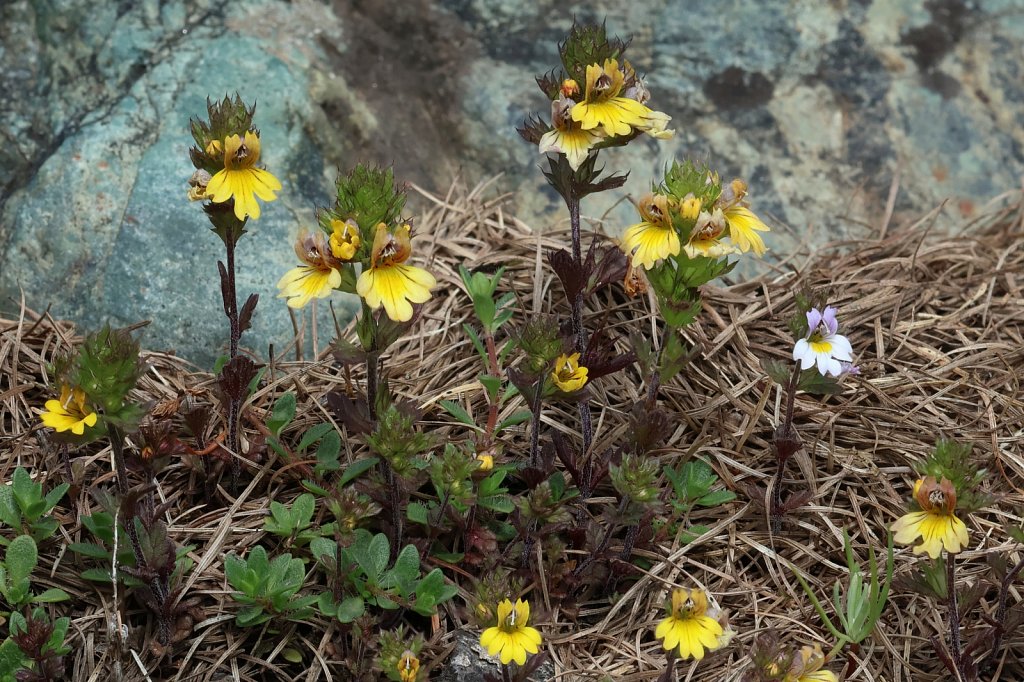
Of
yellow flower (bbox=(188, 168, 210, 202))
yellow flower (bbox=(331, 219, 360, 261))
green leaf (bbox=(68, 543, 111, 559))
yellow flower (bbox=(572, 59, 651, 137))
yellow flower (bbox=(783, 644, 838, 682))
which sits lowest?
yellow flower (bbox=(783, 644, 838, 682))

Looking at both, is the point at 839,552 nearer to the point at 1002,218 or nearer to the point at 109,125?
the point at 1002,218

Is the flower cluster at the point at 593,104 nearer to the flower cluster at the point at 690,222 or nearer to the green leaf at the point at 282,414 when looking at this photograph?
the flower cluster at the point at 690,222

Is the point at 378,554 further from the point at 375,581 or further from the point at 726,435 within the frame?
the point at 726,435

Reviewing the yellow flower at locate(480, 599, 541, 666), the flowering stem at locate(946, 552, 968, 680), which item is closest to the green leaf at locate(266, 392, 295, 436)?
the yellow flower at locate(480, 599, 541, 666)

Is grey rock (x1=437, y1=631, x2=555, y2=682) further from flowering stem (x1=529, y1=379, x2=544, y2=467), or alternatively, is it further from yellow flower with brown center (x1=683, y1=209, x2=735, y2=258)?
yellow flower with brown center (x1=683, y1=209, x2=735, y2=258)

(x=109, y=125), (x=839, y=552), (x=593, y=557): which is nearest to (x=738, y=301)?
(x=839, y=552)

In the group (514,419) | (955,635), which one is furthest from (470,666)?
(955,635)
